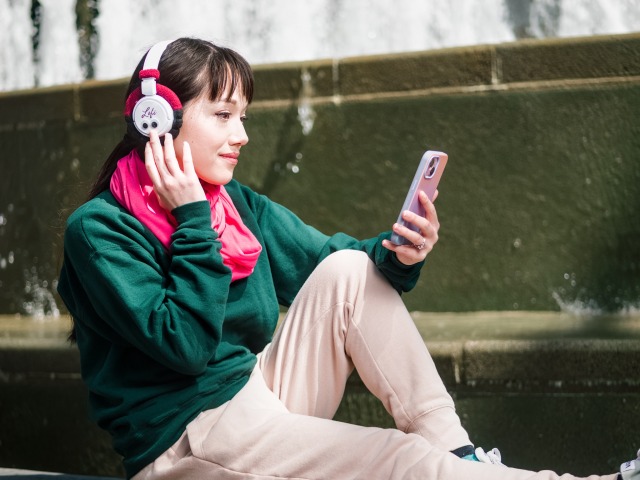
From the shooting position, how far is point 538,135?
3.80 meters

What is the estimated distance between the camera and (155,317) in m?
2.22

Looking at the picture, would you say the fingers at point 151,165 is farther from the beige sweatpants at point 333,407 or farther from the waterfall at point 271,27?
the waterfall at point 271,27

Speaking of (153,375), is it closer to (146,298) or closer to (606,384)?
(146,298)

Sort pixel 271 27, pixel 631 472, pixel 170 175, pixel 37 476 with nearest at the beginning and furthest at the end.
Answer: pixel 631 472 → pixel 170 175 → pixel 37 476 → pixel 271 27

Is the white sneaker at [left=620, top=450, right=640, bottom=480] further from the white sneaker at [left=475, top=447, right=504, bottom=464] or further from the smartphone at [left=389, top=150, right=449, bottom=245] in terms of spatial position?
the smartphone at [left=389, top=150, right=449, bottom=245]

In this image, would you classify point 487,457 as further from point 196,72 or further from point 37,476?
point 37,476

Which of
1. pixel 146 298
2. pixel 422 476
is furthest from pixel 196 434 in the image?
pixel 422 476

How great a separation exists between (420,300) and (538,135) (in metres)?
0.71

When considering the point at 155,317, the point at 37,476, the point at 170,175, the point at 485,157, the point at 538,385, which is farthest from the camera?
the point at 485,157

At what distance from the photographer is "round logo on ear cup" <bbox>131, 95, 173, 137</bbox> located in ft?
7.80

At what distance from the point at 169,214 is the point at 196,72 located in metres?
0.33

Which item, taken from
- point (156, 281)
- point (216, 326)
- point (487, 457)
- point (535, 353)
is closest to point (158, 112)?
point (156, 281)

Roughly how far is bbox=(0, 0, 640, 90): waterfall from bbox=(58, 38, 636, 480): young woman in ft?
6.77

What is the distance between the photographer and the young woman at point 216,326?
224 centimetres
